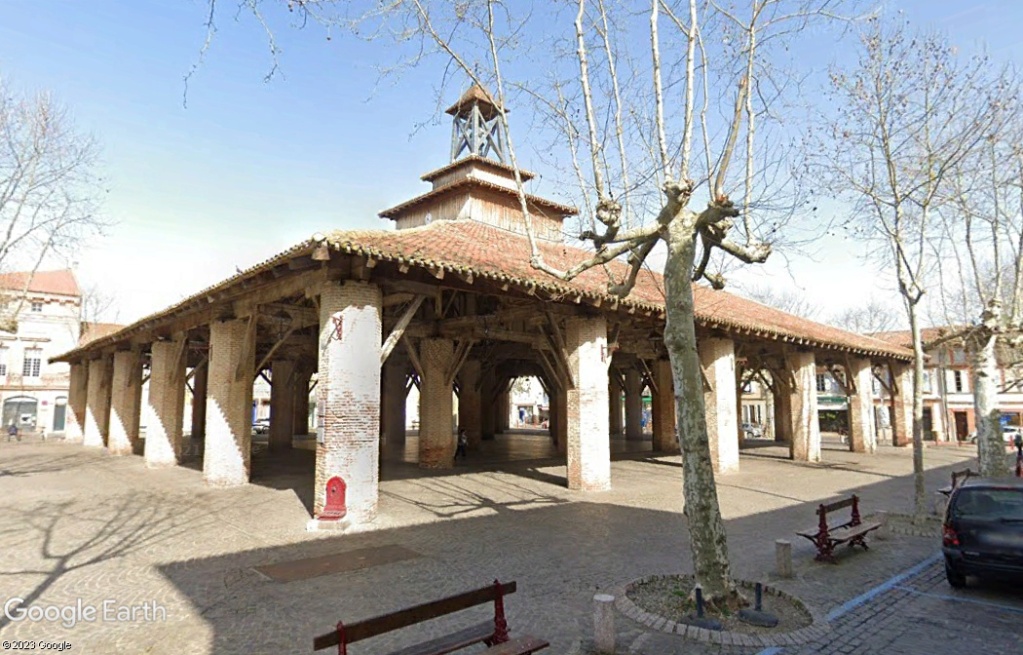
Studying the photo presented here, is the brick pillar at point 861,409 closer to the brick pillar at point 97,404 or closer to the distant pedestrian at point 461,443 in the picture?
the distant pedestrian at point 461,443

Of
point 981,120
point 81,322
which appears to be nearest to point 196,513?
point 981,120

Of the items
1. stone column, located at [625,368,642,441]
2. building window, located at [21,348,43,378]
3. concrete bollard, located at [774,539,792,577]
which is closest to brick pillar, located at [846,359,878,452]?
stone column, located at [625,368,642,441]

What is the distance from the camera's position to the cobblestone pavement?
209 inches

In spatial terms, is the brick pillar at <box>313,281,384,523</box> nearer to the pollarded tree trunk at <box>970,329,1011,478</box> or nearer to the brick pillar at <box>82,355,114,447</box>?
the pollarded tree trunk at <box>970,329,1011,478</box>

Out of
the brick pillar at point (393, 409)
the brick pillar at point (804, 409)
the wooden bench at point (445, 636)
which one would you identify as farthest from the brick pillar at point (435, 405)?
the brick pillar at point (804, 409)

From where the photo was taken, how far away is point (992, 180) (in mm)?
11758

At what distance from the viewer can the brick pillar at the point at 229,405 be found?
13992mm

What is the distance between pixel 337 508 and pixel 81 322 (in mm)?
41904

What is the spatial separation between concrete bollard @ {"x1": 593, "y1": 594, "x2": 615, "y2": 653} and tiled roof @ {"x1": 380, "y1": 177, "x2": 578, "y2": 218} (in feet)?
51.5

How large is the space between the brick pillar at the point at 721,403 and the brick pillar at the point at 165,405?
647 inches

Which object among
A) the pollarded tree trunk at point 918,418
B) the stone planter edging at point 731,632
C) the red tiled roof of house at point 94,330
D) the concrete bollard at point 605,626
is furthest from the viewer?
the red tiled roof of house at point 94,330

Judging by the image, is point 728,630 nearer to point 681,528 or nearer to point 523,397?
point 681,528

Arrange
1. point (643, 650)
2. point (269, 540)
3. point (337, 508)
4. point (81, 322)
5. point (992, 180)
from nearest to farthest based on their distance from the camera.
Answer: point (643, 650), point (269, 540), point (337, 508), point (992, 180), point (81, 322)

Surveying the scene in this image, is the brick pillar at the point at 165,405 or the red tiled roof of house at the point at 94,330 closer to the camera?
the brick pillar at the point at 165,405
